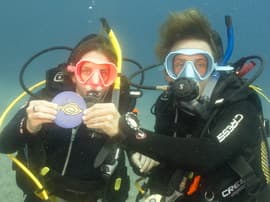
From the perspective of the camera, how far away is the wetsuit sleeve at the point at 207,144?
218 centimetres

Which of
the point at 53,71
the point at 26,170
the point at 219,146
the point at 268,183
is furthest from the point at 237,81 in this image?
the point at 26,170

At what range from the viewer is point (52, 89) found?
2791 millimetres

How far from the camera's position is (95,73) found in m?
2.58

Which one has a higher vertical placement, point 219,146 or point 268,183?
point 219,146

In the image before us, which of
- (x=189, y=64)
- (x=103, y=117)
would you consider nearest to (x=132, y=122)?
(x=103, y=117)

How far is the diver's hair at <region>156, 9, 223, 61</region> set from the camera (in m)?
2.79

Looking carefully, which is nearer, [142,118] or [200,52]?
[200,52]

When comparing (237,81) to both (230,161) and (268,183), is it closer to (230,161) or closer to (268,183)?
Result: (230,161)

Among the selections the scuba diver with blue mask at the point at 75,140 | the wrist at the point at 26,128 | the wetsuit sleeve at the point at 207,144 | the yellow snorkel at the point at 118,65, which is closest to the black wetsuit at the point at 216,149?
the wetsuit sleeve at the point at 207,144

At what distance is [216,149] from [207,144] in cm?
6

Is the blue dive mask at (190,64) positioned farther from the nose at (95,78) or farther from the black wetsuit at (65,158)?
the black wetsuit at (65,158)

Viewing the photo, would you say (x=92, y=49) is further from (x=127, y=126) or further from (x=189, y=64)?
(x=127, y=126)

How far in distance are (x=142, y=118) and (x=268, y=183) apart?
5.24 m

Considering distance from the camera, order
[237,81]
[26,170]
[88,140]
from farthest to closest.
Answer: [88,140], [26,170], [237,81]
